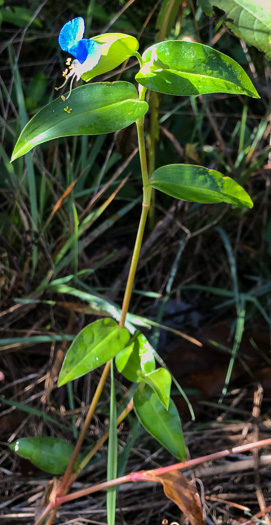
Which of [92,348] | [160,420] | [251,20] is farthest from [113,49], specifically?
[160,420]

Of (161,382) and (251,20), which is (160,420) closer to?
(161,382)

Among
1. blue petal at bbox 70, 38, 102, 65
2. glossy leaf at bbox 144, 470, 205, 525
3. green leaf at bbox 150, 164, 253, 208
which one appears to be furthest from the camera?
glossy leaf at bbox 144, 470, 205, 525

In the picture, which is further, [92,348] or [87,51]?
[92,348]

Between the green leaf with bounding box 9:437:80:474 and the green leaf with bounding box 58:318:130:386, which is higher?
the green leaf with bounding box 58:318:130:386

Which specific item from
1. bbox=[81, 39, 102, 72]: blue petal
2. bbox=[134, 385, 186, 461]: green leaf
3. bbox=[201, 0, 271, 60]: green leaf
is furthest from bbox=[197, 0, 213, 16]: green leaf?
bbox=[134, 385, 186, 461]: green leaf

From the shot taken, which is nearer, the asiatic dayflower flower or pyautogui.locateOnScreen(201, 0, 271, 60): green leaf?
the asiatic dayflower flower

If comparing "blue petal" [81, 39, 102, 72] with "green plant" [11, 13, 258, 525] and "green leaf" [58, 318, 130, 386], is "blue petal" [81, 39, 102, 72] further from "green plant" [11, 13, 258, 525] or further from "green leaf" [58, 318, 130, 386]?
"green leaf" [58, 318, 130, 386]

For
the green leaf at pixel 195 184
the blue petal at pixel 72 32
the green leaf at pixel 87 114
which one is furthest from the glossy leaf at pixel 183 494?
the blue petal at pixel 72 32

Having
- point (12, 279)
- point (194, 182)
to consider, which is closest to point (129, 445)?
point (12, 279)
